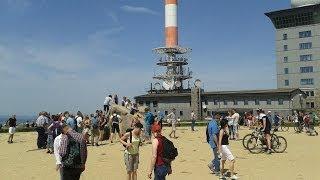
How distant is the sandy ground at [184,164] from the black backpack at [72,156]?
6647 millimetres

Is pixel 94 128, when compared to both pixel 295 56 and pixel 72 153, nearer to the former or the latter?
pixel 72 153

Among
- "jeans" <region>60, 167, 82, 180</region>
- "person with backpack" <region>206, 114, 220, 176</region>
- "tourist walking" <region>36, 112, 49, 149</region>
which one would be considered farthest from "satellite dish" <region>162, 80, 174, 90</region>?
"jeans" <region>60, 167, 82, 180</region>

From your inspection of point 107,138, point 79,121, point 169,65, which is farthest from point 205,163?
point 169,65

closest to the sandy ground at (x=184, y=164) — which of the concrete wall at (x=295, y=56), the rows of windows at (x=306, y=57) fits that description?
the concrete wall at (x=295, y=56)

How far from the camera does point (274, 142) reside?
912 inches

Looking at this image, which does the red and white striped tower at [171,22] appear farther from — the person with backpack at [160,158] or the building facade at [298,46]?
the person with backpack at [160,158]

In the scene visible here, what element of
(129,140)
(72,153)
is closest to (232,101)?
(129,140)

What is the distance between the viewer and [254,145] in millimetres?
23031

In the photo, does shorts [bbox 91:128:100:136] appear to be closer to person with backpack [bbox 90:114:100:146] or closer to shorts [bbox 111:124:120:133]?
person with backpack [bbox 90:114:100:146]

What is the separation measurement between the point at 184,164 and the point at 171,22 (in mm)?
76862

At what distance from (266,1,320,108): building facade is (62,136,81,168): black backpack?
9677 centimetres

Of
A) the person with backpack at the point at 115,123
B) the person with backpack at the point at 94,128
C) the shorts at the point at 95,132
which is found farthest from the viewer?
the person with backpack at the point at 115,123

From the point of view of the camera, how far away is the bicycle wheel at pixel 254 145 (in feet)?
74.2

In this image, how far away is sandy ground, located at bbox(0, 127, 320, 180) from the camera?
54.3 feet
